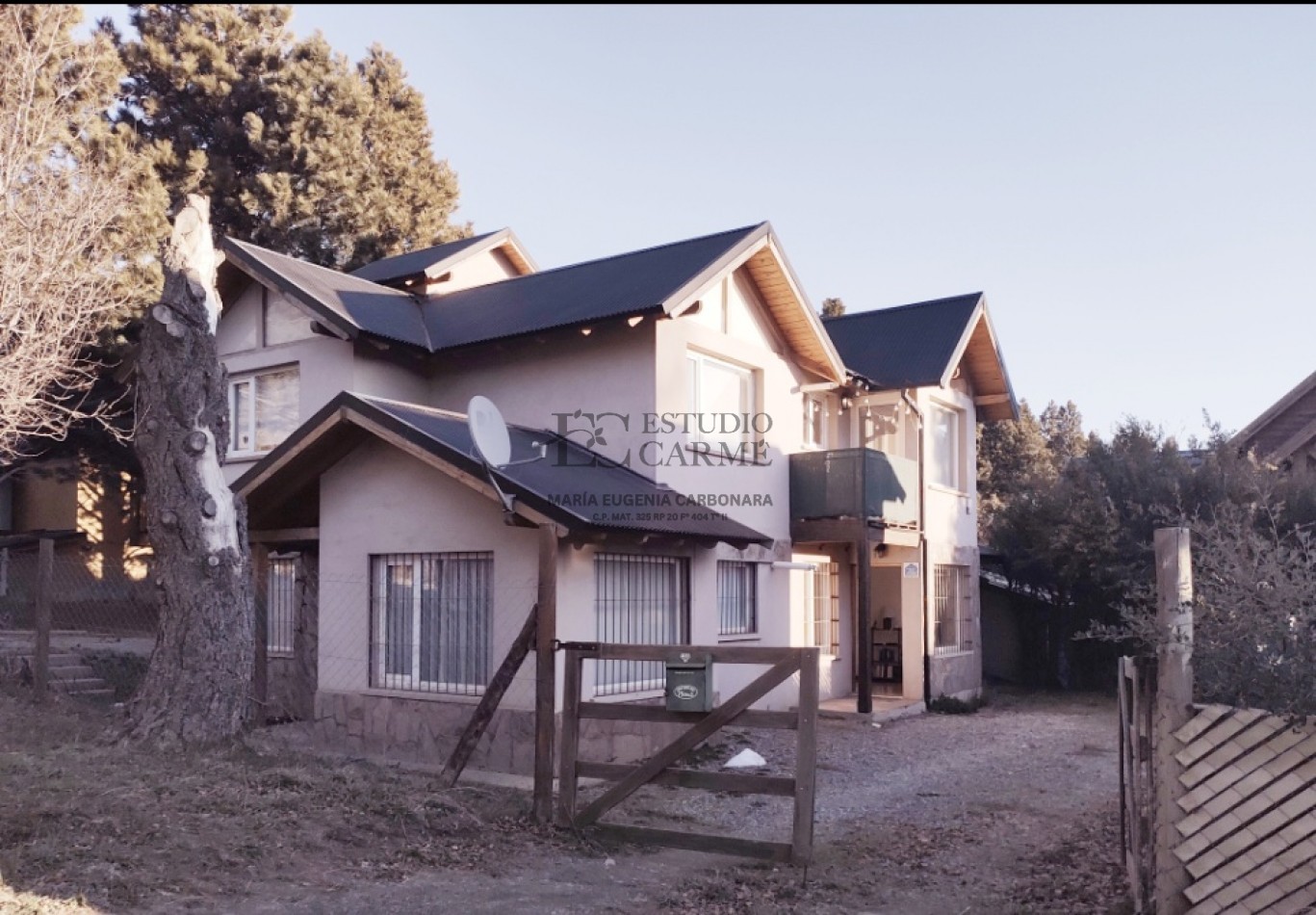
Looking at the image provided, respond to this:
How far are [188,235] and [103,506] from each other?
17066mm

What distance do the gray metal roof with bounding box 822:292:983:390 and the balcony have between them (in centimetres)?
171

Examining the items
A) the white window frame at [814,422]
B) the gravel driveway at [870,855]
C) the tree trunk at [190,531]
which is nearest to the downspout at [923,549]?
the white window frame at [814,422]

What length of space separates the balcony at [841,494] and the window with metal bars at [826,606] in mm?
1399

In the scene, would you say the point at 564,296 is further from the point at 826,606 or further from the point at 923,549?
the point at 923,549

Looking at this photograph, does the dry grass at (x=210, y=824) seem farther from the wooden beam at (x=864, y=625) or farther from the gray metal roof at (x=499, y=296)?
Result: the wooden beam at (x=864, y=625)

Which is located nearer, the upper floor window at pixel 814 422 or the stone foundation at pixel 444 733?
the stone foundation at pixel 444 733

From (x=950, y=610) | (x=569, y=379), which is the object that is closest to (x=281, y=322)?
(x=569, y=379)

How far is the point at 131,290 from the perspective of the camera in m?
20.2

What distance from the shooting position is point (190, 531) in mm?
10164

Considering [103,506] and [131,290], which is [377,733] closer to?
[131,290]

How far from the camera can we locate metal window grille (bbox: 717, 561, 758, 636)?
51.3 ft

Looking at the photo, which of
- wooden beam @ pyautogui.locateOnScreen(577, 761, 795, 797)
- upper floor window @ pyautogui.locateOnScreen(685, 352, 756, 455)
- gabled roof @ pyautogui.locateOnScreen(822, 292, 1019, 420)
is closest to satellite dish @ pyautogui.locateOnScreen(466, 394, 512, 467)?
wooden beam @ pyautogui.locateOnScreen(577, 761, 795, 797)

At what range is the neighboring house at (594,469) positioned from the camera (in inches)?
490

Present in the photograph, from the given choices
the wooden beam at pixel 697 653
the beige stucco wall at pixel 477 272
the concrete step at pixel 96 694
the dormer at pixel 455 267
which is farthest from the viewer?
the beige stucco wall at pixel 477 272
